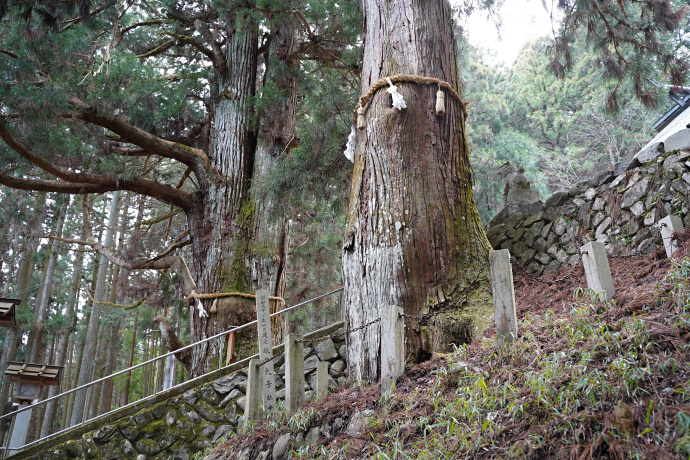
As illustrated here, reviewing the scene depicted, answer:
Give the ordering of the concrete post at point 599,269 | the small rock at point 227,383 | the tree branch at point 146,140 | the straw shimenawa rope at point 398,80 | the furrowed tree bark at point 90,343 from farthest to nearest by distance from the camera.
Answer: the furrowed tree bark at point 90,343 → the tree branch at point 146,140 → the small rock at point 227,383 → the straw shimenawa rope at point 398,80 → the concrete post at point 599,269

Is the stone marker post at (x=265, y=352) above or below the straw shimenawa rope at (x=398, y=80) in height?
below

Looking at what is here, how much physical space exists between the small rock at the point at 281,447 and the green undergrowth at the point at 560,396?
166mm

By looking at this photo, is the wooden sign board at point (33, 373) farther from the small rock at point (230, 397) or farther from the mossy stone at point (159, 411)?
the small rock at point (230, 397)

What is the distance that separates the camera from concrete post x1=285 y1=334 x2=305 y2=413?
3504 millimetres

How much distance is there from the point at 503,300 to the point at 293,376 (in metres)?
1.65

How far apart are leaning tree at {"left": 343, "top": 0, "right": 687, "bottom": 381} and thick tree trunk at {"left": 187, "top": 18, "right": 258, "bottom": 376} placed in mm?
2994

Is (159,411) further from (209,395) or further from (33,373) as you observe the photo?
(33,373)

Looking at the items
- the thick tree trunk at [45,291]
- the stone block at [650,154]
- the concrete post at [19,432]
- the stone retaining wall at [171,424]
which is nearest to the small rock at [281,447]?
the stone retaining wall at [171,424]

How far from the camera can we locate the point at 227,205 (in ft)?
22.8

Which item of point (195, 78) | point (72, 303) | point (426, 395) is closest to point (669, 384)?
point (426, 395)

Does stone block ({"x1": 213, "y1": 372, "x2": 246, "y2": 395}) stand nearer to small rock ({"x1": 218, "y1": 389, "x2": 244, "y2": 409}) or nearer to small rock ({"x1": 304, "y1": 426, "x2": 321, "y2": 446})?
small rock ({"x1": 218, "y1": 389, "x2": 244, "y2": 409})

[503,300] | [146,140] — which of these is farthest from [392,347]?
[146,140]

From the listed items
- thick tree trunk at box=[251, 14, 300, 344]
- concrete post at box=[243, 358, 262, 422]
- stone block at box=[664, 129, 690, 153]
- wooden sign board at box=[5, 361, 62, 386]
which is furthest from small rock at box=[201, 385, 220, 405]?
stone block at box=[664, 129, 690, 153]

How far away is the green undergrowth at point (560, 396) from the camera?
1.77m
